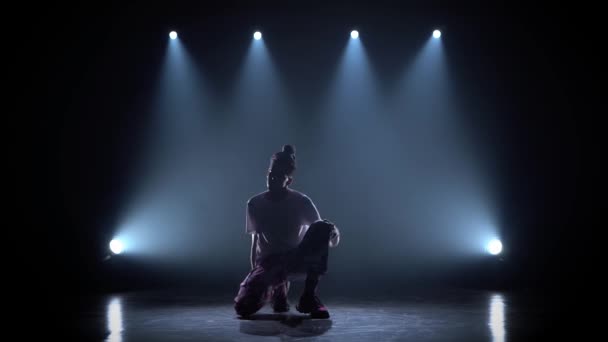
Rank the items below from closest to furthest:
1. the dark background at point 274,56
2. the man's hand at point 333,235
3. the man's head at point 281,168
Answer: the man's hand at point 333,235 < the man's head at point 281,168 < the dark background at point 274,56

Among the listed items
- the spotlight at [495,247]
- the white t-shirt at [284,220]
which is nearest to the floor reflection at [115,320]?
the white t-shirt at [284,220]

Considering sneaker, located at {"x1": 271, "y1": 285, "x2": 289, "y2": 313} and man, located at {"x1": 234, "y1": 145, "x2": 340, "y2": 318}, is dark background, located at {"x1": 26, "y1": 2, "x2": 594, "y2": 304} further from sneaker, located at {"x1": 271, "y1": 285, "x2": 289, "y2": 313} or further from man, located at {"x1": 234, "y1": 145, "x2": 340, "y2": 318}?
man, located at {"x1": 234, "y1": 145, "x2": 340, "y2": 318}

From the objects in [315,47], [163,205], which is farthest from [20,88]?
[315,47]

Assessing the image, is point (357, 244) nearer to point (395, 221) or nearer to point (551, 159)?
point (395, 221)

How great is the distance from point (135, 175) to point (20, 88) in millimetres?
1814

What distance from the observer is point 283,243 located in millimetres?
4379

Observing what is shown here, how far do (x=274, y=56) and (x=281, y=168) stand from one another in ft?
13.7

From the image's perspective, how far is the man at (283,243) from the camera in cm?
408

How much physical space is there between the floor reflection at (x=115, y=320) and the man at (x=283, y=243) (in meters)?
0.79

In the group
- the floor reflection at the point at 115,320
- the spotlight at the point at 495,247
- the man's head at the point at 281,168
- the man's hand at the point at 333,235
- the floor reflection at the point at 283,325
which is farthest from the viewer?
the spotlight at the point at 495,247

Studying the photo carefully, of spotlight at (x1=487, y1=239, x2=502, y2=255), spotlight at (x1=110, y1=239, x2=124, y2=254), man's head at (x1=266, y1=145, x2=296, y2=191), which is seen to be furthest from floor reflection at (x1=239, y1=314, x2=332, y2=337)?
spotlight at (x1=487, y1=239, x2=502, y2=255)

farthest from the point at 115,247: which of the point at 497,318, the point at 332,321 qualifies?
the point at 497,318

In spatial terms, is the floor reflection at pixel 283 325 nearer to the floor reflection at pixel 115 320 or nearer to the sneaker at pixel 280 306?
the sneaker at pixel 280 306

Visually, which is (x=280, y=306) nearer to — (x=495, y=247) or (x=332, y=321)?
(x=332, y=321)
